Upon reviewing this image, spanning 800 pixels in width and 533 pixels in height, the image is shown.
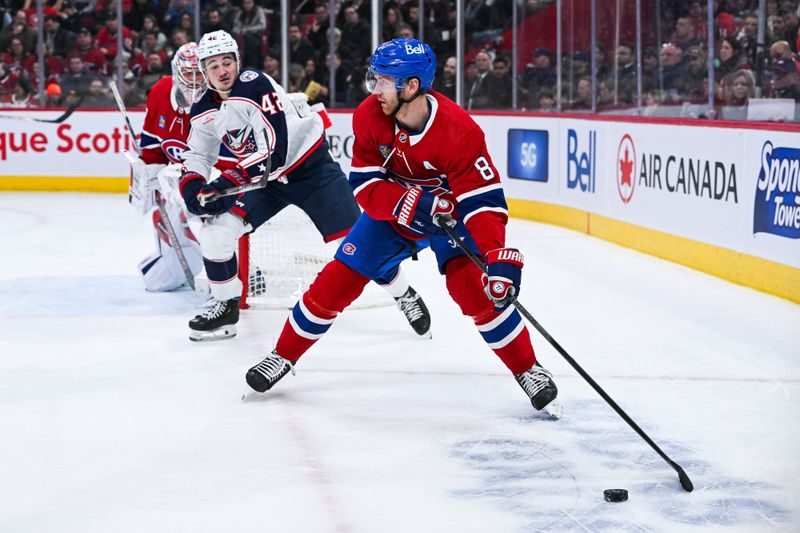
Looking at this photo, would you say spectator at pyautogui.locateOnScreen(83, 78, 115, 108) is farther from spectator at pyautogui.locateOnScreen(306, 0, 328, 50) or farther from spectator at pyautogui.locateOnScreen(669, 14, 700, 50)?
spectator at pyautogui.locateOnScreen(669, 14, 700, 50)

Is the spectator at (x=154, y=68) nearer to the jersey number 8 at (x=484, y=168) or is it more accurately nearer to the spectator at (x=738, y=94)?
the spectator at (x=738, y=94)

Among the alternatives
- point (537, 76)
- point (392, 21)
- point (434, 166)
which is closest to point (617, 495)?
point (434, 166)

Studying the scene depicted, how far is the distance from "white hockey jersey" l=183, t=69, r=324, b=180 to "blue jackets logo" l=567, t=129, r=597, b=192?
9.90 ft

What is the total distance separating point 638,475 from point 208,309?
210 cm

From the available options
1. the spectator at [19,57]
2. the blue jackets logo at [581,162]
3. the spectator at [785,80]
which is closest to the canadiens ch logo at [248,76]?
the spectator at [785,80]

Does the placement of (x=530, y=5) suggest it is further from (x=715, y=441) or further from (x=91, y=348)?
(x=715, y=441)

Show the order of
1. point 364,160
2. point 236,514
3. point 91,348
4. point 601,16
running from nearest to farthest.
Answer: point 236,514 → point 364,160 → point 91,348 → point 601,16

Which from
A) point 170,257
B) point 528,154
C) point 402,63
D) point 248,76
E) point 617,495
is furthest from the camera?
point 528,154

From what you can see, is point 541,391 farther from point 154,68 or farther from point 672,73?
point 154,68

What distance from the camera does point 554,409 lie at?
3.26 meters

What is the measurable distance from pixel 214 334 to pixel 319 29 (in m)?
5.90

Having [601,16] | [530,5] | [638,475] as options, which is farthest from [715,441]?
[530,5]

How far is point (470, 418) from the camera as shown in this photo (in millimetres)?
3316

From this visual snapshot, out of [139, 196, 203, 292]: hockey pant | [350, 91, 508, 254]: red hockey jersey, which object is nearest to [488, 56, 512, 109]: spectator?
[139, 196, 203, 292]: hockey pant
